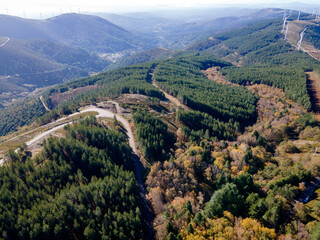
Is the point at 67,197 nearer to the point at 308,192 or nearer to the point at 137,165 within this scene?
the point at 137,165

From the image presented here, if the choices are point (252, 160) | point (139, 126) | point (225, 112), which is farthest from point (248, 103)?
point (139, 126)

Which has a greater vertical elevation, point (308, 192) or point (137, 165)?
point (308, 192)

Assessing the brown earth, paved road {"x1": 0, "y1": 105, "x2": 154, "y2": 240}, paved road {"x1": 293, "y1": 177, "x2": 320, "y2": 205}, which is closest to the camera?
paved road {"x1": 293, "y1": 177, "x2": 320, "y2": 205}

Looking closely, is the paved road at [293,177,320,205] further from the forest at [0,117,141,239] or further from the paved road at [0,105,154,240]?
the forest at [0,117,141,239]

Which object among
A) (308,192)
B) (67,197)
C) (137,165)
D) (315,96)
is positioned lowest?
(137,165)

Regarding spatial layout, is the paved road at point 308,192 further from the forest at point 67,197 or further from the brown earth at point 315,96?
the brown earth at point 315,96

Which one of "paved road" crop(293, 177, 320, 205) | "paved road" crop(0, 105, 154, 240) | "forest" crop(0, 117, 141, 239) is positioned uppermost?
"paved road" crop(293, 177, 320, 205)

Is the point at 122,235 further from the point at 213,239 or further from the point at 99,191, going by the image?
the point at 213,239

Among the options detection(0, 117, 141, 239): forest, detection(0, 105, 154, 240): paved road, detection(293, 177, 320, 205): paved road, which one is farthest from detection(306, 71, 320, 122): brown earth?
detection(0, 117, 141, 239): forest

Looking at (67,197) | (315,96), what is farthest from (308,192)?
(315,96)
